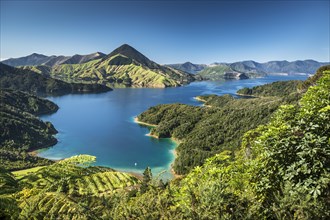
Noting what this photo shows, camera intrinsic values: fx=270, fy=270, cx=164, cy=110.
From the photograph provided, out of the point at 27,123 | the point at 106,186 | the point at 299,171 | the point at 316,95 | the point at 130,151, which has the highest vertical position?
the point at 316,95

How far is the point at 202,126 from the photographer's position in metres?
122

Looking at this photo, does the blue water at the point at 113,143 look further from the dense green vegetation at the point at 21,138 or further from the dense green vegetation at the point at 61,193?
the dense green vegetation at the point at 61,193

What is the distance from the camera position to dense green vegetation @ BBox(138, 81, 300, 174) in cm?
9006

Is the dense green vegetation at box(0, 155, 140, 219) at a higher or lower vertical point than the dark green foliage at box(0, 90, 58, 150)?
higher

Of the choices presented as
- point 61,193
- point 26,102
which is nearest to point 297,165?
point 61,193

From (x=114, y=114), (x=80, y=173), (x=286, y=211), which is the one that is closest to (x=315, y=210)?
(x=286, y=211)

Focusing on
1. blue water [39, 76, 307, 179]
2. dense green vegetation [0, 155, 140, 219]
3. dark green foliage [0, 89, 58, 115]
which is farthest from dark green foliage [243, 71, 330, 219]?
dark green foliage [0, 89, 58, 115]

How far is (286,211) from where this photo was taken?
10438 millimetres

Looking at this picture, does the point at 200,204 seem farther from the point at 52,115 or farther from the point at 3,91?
the point at 3,91

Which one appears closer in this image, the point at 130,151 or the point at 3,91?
the point at 130,151

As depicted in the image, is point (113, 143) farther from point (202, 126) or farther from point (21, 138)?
point (202, 126)

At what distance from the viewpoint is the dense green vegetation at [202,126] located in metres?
90.1

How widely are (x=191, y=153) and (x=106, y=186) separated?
70.6 m

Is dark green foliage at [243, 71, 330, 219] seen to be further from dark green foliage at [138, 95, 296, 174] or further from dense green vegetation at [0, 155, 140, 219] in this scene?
dark green foliage at [138, 95, 296, 174]
